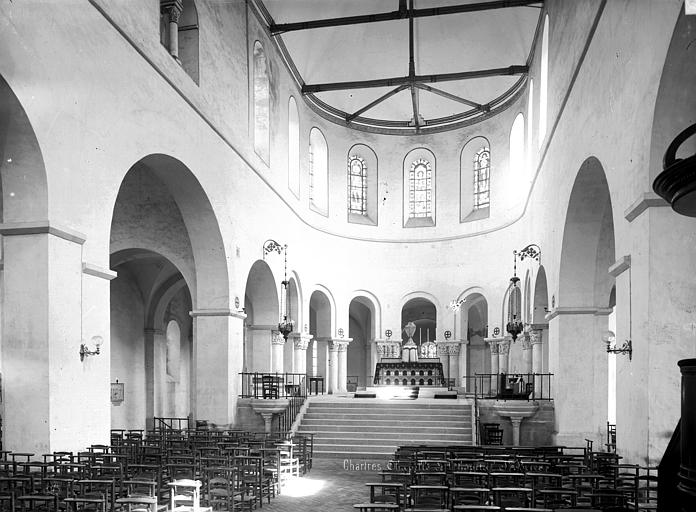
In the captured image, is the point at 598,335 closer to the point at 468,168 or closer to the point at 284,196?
the point at 284,196

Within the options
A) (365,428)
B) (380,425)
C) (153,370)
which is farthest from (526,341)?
(153,370)

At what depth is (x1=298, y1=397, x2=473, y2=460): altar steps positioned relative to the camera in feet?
56.9

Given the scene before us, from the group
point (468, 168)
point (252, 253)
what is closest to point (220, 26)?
point (252, 253)

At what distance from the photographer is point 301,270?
2662 centimetres

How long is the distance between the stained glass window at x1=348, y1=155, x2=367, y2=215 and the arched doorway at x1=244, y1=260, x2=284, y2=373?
953cm

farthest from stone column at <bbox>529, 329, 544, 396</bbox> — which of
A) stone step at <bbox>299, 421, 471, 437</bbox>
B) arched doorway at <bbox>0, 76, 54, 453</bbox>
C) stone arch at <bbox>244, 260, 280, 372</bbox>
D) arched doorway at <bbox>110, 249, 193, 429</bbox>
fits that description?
arched doorway at <bbox>0, 76, 54, 453</bbox>

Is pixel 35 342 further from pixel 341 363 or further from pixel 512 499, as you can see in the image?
pixel 341 363

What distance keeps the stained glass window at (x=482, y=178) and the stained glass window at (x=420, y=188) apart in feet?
7.26

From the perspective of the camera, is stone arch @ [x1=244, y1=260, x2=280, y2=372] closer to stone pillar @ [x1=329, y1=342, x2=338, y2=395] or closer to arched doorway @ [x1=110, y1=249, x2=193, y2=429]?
arched doorway @ [x1=110, y1=249, x2=193, y2=429]

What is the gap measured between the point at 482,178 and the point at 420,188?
3056 millimetres

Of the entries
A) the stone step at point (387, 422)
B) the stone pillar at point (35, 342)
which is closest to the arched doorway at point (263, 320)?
the stone step at point (387, 422)

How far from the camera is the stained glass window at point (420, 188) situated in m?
32.2

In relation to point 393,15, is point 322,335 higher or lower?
lower

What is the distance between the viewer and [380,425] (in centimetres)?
1847
